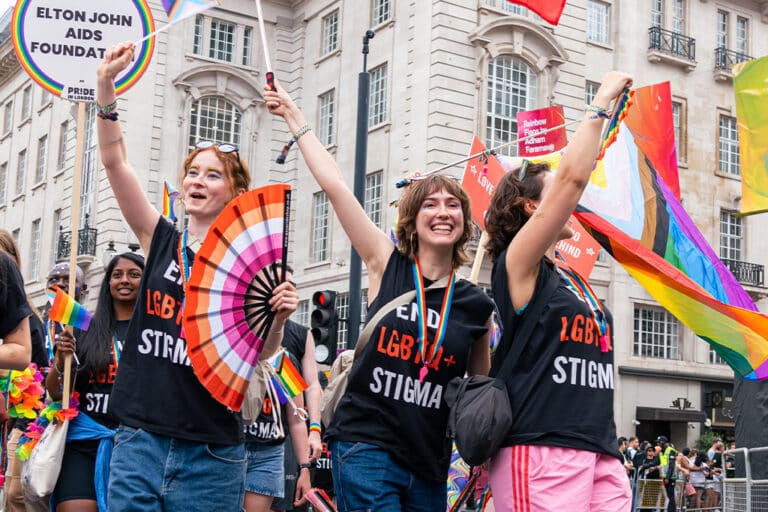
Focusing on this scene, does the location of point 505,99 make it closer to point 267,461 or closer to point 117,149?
point 267,461

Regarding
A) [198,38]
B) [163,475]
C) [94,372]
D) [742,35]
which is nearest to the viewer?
[163,475]

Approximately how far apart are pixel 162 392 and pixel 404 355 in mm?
938

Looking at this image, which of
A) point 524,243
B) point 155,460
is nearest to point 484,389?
point 524,243

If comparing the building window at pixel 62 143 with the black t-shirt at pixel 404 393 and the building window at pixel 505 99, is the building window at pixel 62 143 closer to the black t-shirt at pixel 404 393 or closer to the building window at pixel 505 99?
the building window at pixel 505 99

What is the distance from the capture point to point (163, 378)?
4262 mm

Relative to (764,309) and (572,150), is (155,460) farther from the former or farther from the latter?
(764,309)

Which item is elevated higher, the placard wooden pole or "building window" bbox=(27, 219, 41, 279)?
"building window" bbox=(27, 219, 41, 279)

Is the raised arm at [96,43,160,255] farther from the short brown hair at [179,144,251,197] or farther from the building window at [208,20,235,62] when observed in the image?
the building window at [208,20,235,62]

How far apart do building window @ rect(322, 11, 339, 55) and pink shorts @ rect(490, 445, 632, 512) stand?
30949mm

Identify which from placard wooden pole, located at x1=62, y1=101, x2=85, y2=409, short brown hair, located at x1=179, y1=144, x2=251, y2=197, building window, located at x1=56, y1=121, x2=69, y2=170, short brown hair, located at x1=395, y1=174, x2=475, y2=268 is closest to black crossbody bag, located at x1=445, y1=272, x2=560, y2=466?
short brown hair, located at x1=395, y1=174, x2=475, y2=268

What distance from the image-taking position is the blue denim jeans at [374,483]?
4242 millimetres

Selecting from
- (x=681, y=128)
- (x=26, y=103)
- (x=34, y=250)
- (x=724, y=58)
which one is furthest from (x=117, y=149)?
(x=26, y=103)

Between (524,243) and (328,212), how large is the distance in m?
29.5

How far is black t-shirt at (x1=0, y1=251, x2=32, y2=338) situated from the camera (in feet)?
14.5
